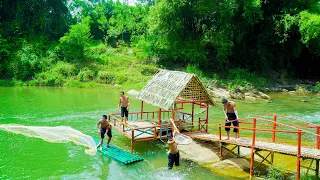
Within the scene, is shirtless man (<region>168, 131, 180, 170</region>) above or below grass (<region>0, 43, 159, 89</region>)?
below

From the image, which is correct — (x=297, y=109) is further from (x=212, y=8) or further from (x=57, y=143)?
(x=57, y=143)

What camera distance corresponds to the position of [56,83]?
35.1 m

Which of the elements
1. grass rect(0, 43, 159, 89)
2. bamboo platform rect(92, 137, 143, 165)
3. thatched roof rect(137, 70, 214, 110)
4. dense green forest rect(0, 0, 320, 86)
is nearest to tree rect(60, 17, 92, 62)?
dense green forest rect(0, 0, 320, 86)

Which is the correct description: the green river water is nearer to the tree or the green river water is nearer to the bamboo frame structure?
the bamboo frame structure

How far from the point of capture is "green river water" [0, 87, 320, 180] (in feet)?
40.5

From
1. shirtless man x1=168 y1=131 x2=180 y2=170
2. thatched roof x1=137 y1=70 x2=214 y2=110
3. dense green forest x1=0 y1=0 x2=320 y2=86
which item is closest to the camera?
shirtless man x1=168 y1=131 x2=180 y2=170

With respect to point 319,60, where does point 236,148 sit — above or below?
below

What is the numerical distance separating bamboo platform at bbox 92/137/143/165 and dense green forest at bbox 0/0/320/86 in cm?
2144

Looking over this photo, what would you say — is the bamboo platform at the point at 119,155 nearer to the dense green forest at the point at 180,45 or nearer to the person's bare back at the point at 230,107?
the person's bare back at the point at 230,107

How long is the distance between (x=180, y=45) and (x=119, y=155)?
2640 centimetres

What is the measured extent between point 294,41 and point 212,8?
1051 cm

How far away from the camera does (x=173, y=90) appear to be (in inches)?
595

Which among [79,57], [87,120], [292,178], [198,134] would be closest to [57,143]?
[87,120]

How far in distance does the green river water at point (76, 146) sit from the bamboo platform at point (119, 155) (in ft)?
0.69
